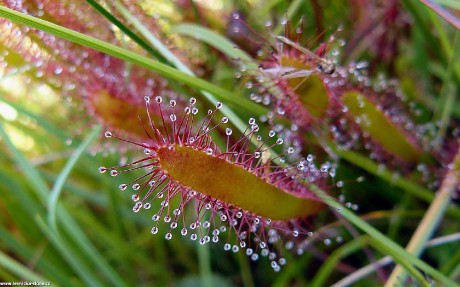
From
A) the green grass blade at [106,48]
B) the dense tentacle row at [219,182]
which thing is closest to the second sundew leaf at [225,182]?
the dense tentacle row at [219,182]

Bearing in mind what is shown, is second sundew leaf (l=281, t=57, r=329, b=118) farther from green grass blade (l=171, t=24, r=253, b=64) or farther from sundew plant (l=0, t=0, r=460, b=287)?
green grass blade (l=171, t=24, r=253, b=64)

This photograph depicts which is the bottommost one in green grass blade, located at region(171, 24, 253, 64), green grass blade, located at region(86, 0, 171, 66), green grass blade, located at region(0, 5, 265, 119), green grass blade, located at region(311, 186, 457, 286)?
green grass blade, located at region(311, 186, 457, 286)

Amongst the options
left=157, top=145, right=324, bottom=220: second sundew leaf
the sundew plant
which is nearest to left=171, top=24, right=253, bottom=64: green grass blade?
the sundew plant

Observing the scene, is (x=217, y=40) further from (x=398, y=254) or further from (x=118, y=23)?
(x=398, y=254)

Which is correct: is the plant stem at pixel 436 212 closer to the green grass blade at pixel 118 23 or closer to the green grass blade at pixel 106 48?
the green grass blade at pixel 106 48

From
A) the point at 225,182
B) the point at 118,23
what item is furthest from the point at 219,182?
the point at 118,23

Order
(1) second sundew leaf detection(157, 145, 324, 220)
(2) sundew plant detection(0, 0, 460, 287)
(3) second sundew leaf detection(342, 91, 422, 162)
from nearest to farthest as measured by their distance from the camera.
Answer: (1) second sundew leaf detection(157, 145, 324, 220) → (2) sundew plant detection(0, 0, 460, 287) → (3) second sundew leaf detection(342, 91, 422, 162)

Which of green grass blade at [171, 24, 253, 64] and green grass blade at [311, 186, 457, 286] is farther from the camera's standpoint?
green grass blade at [171, 24, 253, 64]

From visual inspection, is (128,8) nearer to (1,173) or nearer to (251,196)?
(251,196)
